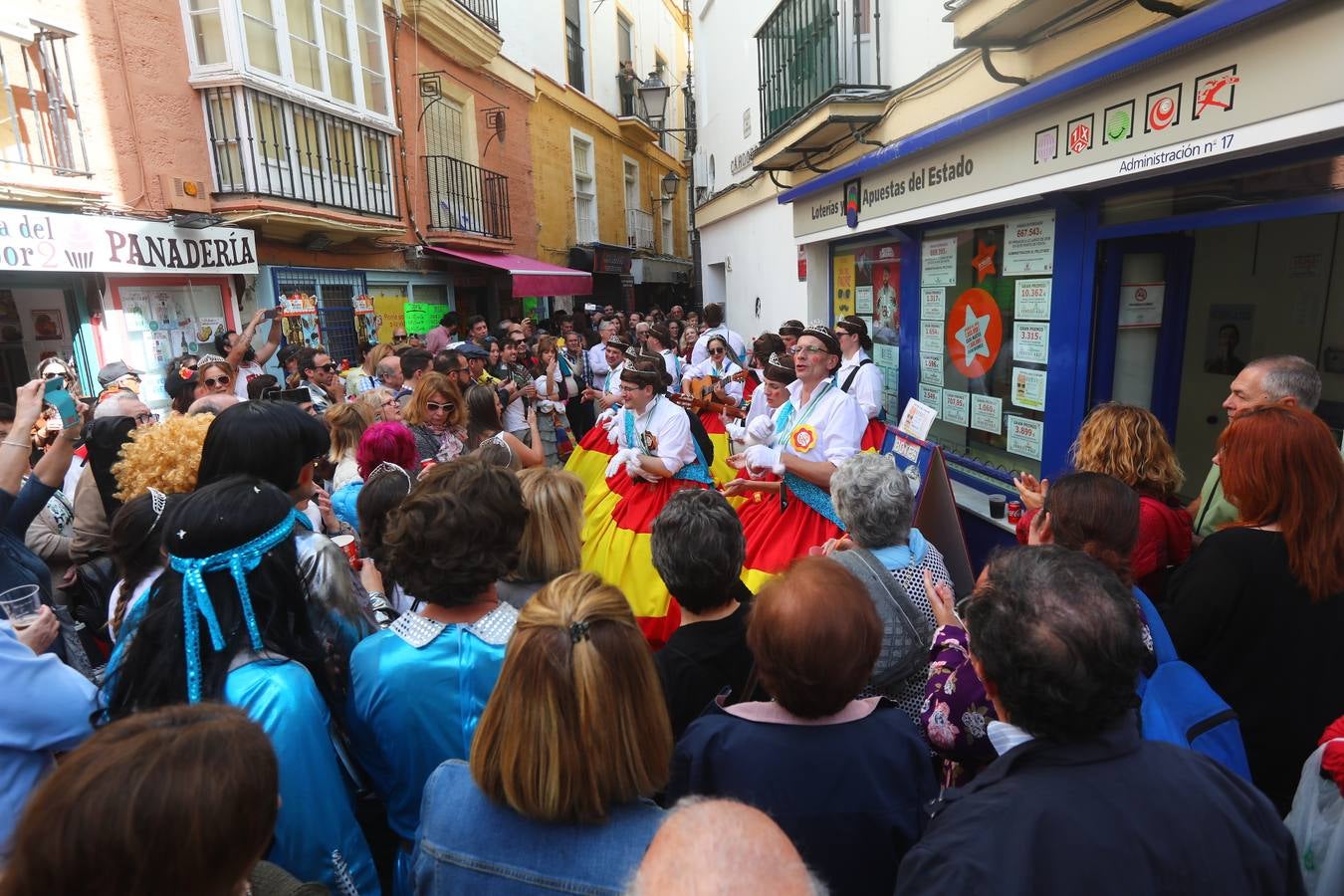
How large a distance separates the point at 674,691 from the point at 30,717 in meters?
1.44

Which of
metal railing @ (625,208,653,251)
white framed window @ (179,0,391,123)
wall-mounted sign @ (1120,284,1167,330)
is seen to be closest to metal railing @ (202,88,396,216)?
white framed window @ (179,0,391,123)

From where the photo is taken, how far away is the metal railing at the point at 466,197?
11859mm

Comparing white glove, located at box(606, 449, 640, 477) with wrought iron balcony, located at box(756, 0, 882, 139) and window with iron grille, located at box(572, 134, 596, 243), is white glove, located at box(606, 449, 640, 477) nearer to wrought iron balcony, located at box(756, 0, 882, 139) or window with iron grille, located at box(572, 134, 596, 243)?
wrought iron balcony, located at box(756, 0, 882, 139)

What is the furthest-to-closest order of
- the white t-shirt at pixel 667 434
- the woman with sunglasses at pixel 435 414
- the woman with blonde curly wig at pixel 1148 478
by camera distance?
the white t-shirt at pixel 667 434 → the woman with sunglasses at pixel 435 414 → the woman with blonde curly wig at pixel 1148 478

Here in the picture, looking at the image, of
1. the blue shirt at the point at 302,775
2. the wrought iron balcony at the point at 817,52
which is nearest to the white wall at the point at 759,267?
the wrought iron balcony at the point at 817,52

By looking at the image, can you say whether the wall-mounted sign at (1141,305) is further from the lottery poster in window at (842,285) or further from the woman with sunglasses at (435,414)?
the woman with sunglasses at (435,414)

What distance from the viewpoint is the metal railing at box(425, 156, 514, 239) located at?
11859 mm

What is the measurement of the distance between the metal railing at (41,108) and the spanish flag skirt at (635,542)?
17.1 ft

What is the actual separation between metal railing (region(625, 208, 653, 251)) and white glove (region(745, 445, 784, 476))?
18315mm

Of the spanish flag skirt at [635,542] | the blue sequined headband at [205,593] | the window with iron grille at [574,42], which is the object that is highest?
the window with iron grille at [574,42]

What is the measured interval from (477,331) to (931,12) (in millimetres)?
6732

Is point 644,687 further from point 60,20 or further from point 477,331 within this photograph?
point 477,331

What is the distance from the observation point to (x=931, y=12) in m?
5.46

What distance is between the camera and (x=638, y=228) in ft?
73.0
